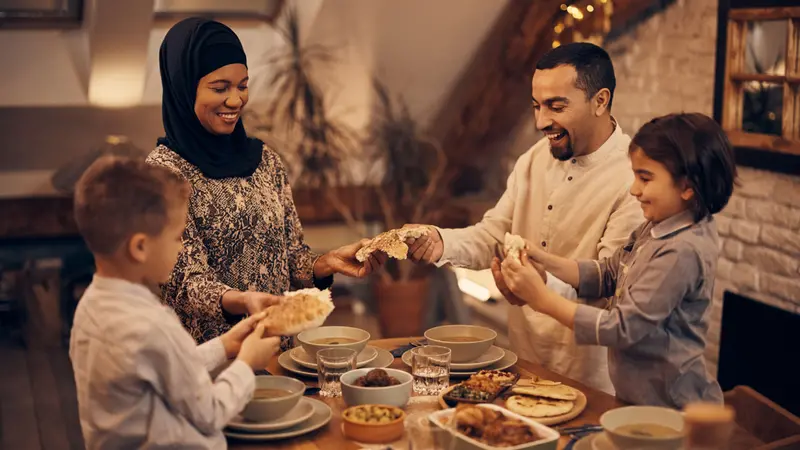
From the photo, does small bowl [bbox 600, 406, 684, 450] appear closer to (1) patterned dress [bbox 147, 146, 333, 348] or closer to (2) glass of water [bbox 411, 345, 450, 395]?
(2) glass of water [bbox 411, 345, 450, 395]

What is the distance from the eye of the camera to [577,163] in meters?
2.97

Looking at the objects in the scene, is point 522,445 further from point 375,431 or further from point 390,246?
point 390,246

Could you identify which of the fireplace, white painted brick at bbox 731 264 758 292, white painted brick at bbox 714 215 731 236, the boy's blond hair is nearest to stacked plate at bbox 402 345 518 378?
the boy's blond hair

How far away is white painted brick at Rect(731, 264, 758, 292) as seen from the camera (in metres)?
4.08

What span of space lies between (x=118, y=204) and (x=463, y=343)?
103 cm

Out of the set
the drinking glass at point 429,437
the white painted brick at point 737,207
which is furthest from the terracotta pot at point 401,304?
the drinking glass at point 429,437

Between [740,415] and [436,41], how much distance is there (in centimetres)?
366

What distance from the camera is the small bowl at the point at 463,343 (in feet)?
8.28

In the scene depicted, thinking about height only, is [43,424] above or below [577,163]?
below

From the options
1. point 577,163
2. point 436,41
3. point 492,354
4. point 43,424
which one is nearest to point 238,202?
point 492,354

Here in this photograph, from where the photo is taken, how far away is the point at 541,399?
2248 millimetres

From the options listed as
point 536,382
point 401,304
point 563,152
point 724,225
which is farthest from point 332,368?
point 401,304

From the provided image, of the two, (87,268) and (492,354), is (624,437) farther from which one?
(87,268)

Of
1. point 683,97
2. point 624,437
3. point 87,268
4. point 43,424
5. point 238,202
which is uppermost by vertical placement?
point 683,97
